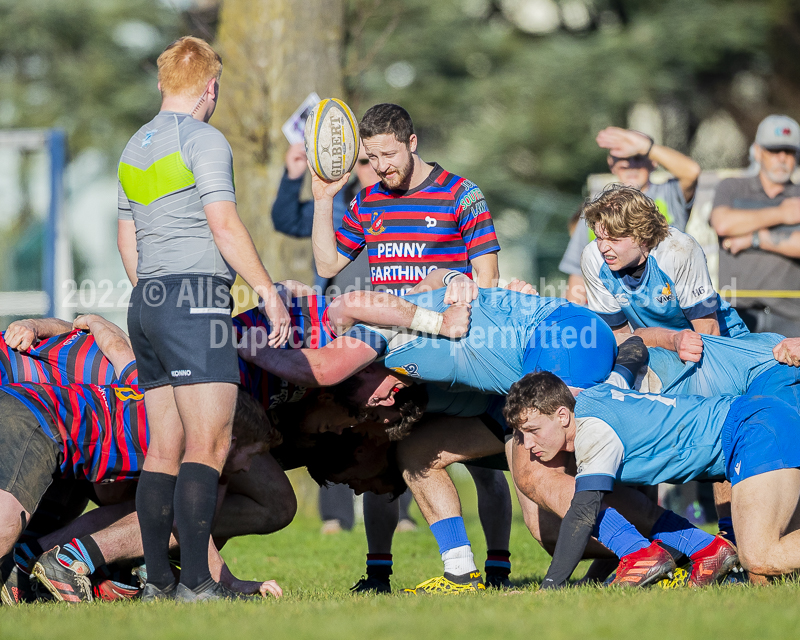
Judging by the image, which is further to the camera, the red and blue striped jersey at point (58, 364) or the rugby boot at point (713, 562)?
the red and blue striped jersey at point (58, 364)

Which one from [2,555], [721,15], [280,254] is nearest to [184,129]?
[2,555]

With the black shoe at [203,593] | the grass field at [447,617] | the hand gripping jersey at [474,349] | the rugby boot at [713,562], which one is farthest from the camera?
the hand gripping jersey at [474,349]

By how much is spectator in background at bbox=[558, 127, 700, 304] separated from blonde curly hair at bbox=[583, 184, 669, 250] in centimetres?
139

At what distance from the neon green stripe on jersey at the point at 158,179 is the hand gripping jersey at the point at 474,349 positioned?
1070 mm

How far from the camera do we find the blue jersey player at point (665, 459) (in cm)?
422

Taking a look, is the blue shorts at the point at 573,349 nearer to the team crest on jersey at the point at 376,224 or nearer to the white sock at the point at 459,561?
the white sock at the point at 459,561

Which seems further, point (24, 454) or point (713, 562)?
point (713, 562)

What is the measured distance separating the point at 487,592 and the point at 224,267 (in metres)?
1.81

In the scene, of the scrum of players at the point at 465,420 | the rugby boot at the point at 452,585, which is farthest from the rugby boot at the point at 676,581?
the rugby boot at the point at 452,585

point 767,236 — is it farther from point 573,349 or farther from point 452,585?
point 452,585

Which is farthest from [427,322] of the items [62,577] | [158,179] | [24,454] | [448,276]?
[62,577]

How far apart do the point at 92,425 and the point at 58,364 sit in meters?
0.71

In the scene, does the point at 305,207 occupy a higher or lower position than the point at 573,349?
higher

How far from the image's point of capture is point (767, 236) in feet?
25.2
